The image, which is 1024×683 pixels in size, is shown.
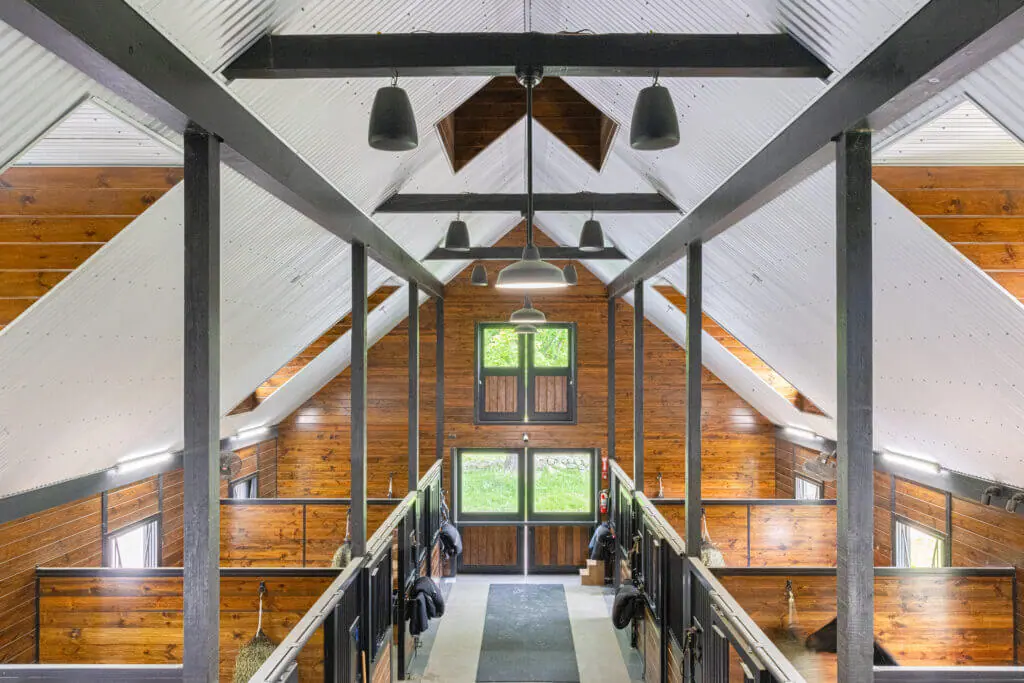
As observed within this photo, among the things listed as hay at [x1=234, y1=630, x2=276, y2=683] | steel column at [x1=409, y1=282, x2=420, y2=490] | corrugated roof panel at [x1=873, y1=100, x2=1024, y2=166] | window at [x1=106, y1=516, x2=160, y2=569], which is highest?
corrugated roof panel at [x1=873, y1=100, x2=1024, y2=166]

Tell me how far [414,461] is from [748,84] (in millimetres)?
4293

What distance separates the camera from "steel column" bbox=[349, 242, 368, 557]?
13.6 ft

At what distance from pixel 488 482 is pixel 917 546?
4856 millimetres

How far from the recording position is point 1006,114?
6.59 ft

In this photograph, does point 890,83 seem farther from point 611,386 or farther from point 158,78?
point 611,386

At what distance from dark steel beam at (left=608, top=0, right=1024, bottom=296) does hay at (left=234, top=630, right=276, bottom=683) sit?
3.63 meters

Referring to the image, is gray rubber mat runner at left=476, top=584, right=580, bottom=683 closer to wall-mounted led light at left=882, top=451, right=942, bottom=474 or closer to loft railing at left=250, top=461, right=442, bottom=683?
loft railing at left=250, top=461, right=442, bottom=683

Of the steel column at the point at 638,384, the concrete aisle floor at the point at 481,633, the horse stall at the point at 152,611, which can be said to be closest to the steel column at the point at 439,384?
the concrete aisle floor at the point at 481,633

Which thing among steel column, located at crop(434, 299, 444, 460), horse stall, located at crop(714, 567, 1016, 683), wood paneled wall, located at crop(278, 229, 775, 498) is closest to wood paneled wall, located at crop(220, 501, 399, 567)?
steel column, located at crop(434, 299, 444, 460)

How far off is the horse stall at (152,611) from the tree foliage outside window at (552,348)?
497 centimetres

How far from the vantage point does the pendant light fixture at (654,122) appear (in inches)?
91.2

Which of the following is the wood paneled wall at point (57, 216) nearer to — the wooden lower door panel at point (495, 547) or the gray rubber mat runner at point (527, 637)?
the gray rubber mat runner at point (527, 637)

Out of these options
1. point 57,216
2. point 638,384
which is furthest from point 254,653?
point 638,384

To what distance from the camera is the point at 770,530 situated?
20.6 ft
